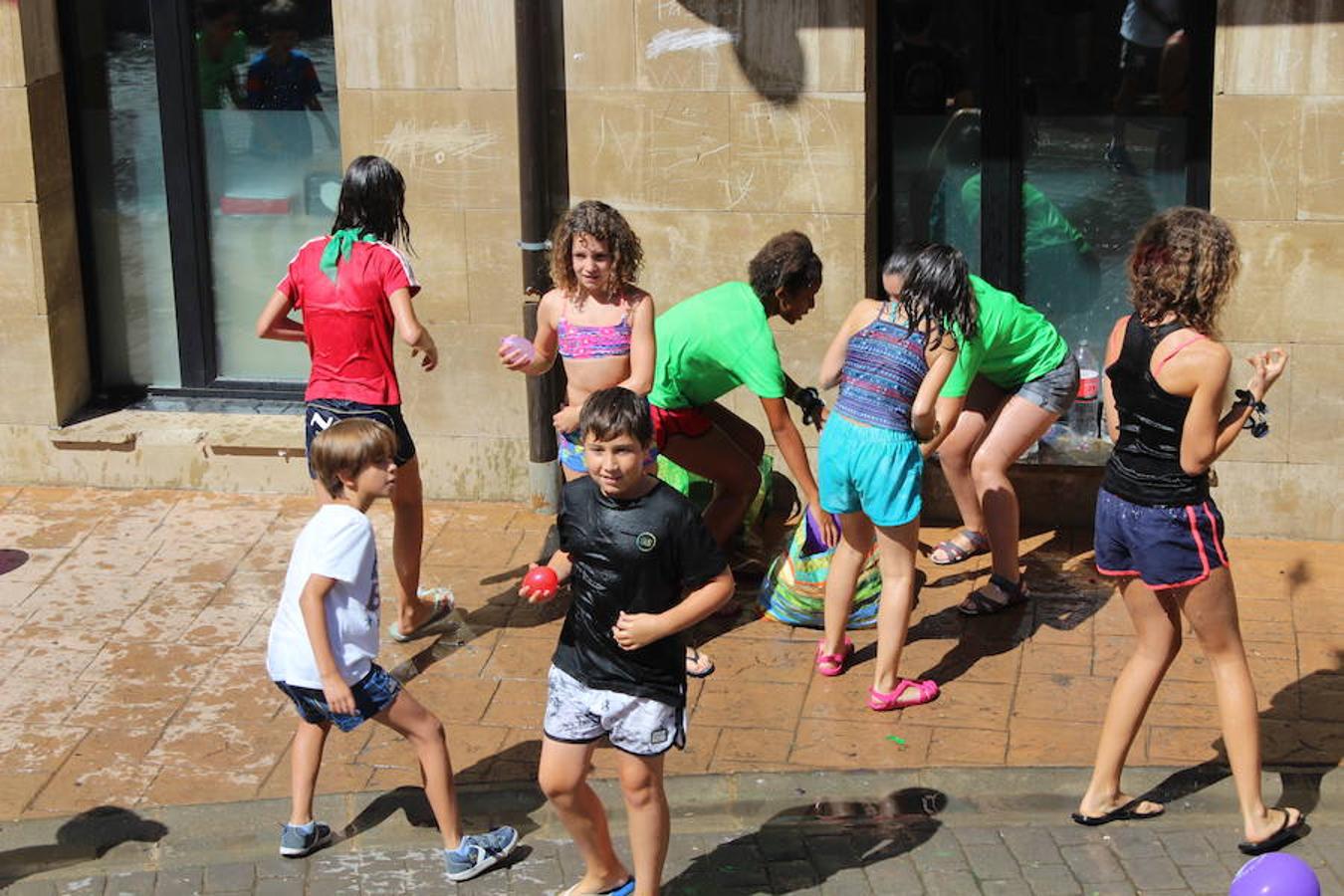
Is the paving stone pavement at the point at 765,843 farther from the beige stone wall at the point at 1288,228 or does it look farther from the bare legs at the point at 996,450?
the beige stone wall at the point at 1288,228

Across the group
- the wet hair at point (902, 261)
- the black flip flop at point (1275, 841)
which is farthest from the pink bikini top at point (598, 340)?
the black flip flop at point (1275, 841)

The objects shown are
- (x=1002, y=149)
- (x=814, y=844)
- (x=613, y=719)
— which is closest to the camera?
(x=613, y=719)

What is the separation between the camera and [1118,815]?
6324 millimetres

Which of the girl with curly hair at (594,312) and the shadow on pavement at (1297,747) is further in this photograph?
the girl with curly hair at (594,312)

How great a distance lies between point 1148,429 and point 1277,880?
1971mm

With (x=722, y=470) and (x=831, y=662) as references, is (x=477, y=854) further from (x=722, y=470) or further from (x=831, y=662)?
(x=722, y=470)

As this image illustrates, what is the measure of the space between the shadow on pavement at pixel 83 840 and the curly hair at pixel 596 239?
2.33 meters

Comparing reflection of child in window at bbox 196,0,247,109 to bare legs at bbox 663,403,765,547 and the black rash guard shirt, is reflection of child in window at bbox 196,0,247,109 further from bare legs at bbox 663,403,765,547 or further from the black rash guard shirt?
the black rash guard shirt

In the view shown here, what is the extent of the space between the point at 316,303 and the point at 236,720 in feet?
4.81

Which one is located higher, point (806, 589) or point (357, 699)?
point (357, 699)

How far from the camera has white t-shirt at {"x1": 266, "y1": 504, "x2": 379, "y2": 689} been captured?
579 centimetres

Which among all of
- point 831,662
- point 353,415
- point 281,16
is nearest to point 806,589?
point 831,662

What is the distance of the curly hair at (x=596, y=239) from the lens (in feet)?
23.5

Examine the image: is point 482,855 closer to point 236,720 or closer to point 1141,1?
point 236,720
